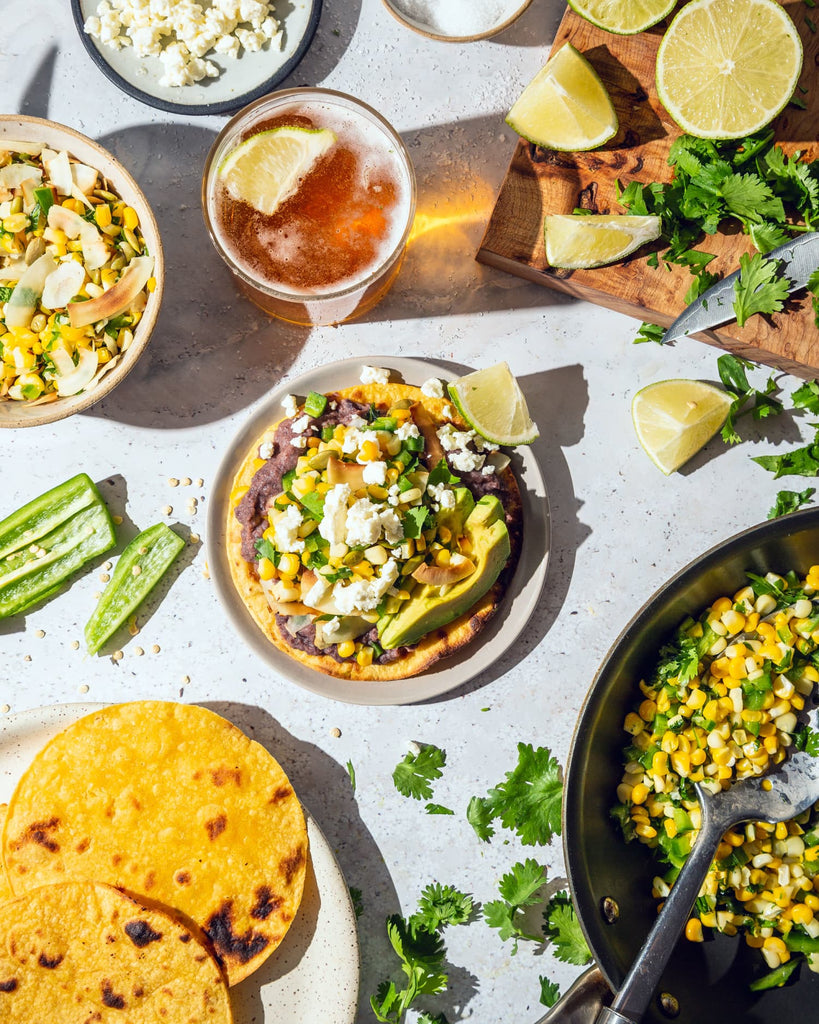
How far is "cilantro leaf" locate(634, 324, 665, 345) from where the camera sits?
10.9 ft

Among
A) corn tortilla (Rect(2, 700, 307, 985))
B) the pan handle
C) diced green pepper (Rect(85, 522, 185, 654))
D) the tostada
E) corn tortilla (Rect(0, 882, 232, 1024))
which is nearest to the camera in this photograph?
the pan handle

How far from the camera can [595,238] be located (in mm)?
3047

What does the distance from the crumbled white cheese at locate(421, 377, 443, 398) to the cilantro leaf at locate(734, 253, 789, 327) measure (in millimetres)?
1054

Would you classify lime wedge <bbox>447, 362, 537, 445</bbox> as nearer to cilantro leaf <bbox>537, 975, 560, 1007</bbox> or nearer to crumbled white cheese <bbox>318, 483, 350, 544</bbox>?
crumbled white cheese <bbox>318, 483, 350, 544</bbox>

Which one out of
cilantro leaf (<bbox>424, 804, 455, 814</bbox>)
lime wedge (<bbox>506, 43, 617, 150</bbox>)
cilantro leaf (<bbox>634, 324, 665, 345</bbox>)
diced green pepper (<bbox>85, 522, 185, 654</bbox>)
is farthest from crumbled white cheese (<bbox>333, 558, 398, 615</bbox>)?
lime wedge (<bbox>506, 43, 617, 150</bbox>)

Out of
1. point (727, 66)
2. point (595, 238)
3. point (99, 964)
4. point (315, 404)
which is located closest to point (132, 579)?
point (315, 404)

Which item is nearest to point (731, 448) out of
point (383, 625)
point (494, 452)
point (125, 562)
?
point (494, 452)

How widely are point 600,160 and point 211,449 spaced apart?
1811mm

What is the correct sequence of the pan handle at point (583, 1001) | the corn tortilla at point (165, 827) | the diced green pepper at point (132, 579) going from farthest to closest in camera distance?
the diced green pepper at point (132, 579) → the corn tortilla at point (165, 827) → the pan handle at point (583, 1001)

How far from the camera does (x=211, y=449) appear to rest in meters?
3.40

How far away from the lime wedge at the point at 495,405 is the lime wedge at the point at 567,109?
824 mm

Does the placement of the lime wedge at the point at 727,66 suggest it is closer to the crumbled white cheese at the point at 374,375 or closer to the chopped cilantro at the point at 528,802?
the crumbled white cheese at the point at 374,375

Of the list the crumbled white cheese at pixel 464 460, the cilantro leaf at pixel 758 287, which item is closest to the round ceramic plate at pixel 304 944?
the crumbled white cheese at pixel 464 460

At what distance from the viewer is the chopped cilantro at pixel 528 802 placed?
329 centimetres
